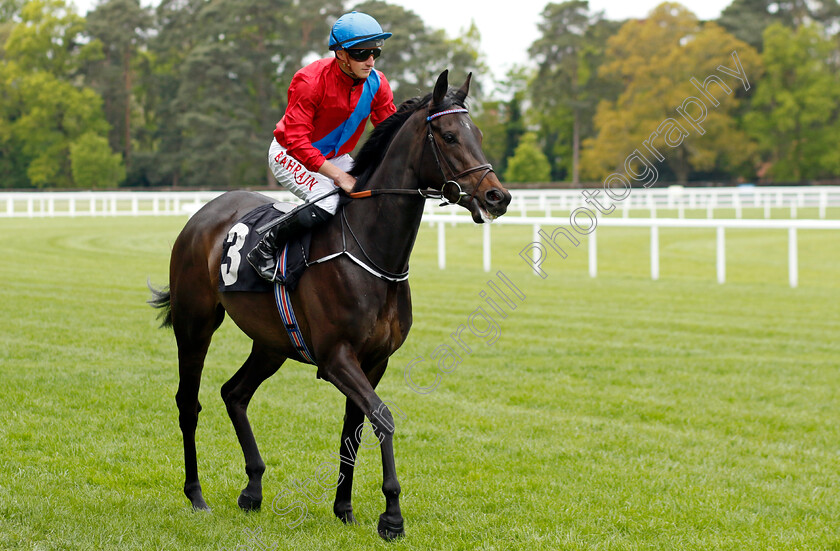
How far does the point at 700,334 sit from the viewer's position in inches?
369

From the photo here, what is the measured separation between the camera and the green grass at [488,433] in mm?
3959

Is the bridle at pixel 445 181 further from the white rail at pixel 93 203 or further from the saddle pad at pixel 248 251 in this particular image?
the white rail at pixel 93 203

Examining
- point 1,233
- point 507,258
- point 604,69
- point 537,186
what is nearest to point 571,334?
point 507,258

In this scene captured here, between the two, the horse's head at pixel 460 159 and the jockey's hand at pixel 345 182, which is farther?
the jockey's hand at pixel 345 182

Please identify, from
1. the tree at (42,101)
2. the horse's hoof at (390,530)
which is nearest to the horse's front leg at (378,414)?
the horse's hoof at (390,530)

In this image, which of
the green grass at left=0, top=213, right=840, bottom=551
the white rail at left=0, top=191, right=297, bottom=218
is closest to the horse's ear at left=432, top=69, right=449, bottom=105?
the green grass at left=0, top=213, right=840, bottom=551

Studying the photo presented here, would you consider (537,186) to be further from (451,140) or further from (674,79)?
(451,140)

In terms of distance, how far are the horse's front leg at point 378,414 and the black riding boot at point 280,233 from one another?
0.57 meters

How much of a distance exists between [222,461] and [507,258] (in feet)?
44.3

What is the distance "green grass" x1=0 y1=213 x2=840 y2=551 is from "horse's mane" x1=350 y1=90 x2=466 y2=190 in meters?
1.58

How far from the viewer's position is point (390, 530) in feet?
12.2

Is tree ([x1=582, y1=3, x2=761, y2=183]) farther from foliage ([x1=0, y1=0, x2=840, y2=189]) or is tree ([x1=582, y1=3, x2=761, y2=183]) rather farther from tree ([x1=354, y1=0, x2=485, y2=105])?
tree ([x1=354, y1=0, x2=485, y2=105])

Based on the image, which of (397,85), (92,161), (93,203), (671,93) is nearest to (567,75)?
(671,93)

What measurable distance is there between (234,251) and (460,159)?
51.9 inches
